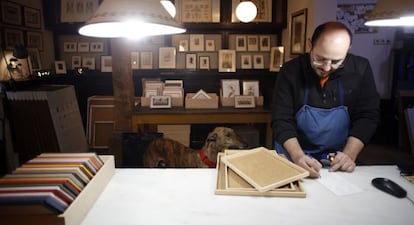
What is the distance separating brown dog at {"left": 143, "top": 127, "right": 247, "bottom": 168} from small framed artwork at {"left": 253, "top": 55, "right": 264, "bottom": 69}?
2.81 metres

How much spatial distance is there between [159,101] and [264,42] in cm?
240

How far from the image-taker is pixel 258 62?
555 centimetres

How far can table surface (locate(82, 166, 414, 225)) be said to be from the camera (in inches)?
40.6

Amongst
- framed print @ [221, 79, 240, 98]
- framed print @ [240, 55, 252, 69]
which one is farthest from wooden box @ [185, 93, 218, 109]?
framed print @ [240, 55, 252, 69]

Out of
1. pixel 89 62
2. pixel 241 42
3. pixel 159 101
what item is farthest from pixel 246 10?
pixel 89 62

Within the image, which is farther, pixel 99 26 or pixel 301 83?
pixel 301 83

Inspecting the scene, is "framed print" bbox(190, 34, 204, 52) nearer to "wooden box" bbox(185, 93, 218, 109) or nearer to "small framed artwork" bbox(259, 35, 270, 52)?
"small framed artwork" bbox(259, 35, 270, 52)

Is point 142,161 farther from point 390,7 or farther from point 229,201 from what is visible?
point 390,7

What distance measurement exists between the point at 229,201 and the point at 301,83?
3.25 feet

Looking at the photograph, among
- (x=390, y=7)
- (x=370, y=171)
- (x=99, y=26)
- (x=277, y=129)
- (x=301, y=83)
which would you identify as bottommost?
(x=370, y=171)

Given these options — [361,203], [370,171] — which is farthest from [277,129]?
[361,203]

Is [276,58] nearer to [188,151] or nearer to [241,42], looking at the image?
[241,42]

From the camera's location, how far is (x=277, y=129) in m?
1.81

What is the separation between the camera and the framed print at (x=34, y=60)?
15.1ft
